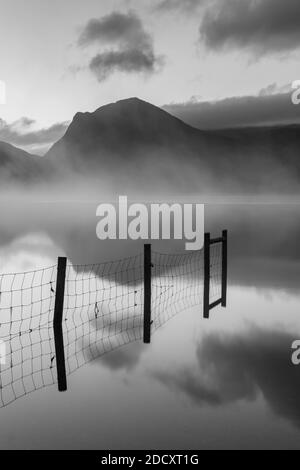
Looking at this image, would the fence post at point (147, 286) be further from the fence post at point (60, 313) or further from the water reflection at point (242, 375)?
the fence post at point (60, 313)

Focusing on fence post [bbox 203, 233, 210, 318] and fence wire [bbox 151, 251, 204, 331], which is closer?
fence post [bbox 203, 233, 210, 318]

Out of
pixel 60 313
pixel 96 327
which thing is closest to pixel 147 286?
pixel 60 313

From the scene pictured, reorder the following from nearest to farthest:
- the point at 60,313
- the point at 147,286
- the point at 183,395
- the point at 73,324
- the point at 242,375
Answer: the point at 183,395
the point at 60,313
the point at 242,375
the point at 147,286
the point at 73,324

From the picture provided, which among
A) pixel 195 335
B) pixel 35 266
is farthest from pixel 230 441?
pixel 35 266

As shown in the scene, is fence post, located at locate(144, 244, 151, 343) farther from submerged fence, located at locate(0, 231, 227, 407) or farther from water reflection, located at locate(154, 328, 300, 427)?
water reflection, located at locate(154, 328, 300, 427)

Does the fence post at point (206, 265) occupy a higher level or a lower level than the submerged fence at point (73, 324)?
higher

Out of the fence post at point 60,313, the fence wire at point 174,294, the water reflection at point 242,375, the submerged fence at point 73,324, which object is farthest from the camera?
the fence wire at point 174,294

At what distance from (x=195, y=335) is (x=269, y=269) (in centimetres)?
2071

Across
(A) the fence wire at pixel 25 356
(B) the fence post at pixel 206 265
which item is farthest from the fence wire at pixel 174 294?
(A) the fence wire at pixel 25 356

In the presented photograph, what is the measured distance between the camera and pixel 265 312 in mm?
16422

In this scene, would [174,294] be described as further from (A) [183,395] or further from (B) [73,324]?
(A) [183,395]

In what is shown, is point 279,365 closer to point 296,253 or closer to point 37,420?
point 37,420

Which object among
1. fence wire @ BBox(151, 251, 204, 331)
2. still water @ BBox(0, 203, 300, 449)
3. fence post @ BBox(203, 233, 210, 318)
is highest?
fence post @ BBox(203, 233, 210, 318)

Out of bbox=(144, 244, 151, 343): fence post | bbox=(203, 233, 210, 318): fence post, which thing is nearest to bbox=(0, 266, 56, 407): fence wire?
bbox=(144, 244, 151, 343): fence post
